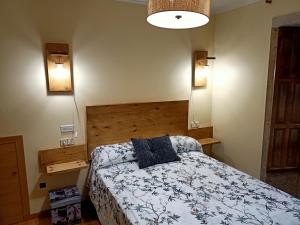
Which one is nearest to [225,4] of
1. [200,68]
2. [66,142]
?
[200,68]

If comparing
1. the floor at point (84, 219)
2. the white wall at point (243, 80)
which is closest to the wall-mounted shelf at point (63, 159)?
the floor at point (84, 219)

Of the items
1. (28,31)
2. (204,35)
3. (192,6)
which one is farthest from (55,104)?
(204,35)

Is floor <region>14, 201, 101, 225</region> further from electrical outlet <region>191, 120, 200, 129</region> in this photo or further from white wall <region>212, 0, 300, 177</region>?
white wall <region>212, 0, 300, 177</region>

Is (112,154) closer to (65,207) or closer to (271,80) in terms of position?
(65,207)

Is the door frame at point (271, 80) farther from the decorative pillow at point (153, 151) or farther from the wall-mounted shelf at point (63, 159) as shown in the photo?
the wall-mounted shelf at point (63, 159)

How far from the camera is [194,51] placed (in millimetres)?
3520

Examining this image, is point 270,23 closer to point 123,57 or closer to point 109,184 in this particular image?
point 123,57

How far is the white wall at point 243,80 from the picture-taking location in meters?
2.90

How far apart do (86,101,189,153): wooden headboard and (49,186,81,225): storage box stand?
596mm

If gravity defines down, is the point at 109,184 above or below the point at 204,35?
below

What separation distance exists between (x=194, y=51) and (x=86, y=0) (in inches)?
66.4

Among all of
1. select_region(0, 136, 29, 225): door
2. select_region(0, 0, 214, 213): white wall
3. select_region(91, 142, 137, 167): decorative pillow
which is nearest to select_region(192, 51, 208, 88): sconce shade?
select_region(0, 0, 214, 213): white wall

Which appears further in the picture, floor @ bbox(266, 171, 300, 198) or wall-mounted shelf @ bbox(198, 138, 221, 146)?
wall-mounted shelf @ bbox(198, 138, 221, 146)

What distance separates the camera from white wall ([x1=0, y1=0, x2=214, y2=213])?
8.18 ft
